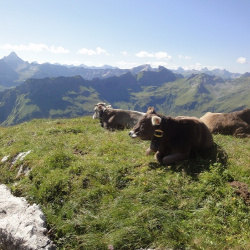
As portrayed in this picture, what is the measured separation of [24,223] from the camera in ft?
24.4

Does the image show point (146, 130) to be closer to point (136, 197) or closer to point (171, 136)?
point (171, 136)

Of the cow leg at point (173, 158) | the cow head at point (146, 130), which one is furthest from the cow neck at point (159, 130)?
the cow leg at point (173, 158)

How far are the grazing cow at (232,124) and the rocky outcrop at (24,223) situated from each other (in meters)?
12.9

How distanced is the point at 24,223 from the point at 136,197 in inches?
150

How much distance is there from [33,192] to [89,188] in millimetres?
2349

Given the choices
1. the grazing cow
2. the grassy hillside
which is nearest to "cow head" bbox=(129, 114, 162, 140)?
the grassy hillside

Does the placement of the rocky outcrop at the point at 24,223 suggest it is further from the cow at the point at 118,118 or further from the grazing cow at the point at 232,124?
the grazing cow at the point at 232,124

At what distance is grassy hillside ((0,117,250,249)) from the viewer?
609 centimetres

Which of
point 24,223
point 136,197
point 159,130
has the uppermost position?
point 159,130

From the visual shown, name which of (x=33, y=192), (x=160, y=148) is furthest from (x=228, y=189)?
(x=33, y=192)

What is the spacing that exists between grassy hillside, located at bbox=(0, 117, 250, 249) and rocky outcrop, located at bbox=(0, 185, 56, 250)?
30 centimetres

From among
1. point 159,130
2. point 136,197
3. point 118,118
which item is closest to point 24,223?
point 136,197

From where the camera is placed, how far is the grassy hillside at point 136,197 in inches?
240

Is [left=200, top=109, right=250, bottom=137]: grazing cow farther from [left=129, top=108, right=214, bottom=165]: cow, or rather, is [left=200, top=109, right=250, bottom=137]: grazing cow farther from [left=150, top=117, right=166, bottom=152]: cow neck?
[left=150, top=117, right=166, bottom=152]: cow neck
